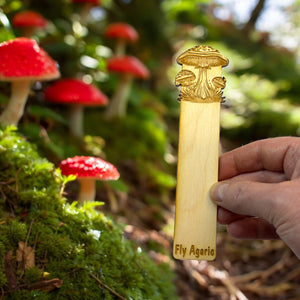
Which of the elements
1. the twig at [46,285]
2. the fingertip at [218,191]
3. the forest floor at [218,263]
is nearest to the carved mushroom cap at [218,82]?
the fingertip at [218,191]

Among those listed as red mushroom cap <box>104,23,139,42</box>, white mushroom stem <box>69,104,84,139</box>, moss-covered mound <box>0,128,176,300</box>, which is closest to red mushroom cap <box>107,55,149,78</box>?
red mushroom cap <box>104,23,139,42</box>

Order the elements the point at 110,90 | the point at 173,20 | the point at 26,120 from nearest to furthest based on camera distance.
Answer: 1. the point at 26,120
2. the point at 110,90
3. the point at 173,20

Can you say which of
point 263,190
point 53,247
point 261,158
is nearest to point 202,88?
point 261,158

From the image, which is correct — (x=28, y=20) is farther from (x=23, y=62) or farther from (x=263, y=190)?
(x=263, y=190)

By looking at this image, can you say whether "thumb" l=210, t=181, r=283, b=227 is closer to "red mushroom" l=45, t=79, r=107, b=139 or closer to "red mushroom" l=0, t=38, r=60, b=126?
"red mushroom" l=0, t=38, r=60, b=126

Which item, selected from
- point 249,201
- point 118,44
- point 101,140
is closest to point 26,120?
point 101,140

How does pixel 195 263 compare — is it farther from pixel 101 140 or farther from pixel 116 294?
pixel 116 294

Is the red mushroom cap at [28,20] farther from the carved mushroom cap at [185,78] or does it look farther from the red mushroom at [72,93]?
the carved mushroom cap at [185,78]
